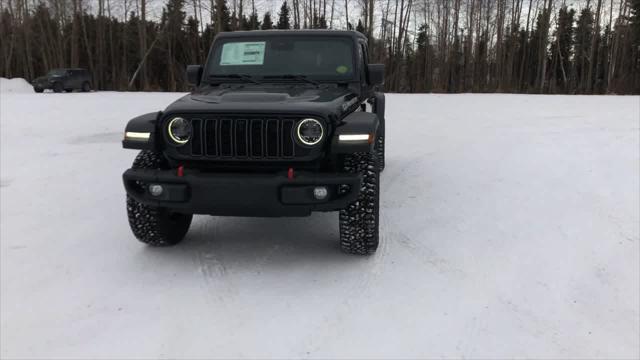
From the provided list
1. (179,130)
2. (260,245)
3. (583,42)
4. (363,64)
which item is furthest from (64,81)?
(583,42)

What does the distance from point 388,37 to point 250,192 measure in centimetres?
4409

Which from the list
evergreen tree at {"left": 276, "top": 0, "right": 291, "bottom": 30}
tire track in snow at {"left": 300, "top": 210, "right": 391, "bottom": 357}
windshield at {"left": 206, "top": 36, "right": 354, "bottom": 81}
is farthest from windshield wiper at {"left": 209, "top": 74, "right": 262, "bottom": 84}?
evergreen tree at {"left": 276, "top": 0, "right": 291, "bottom": 30}

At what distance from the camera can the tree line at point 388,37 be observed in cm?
4216

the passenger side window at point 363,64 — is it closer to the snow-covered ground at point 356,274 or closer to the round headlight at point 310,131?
the snow-covered ground at point 356,274

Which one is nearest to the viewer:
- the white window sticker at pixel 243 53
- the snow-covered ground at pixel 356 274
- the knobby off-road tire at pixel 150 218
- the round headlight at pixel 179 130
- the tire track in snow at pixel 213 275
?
the snow-covered ground at pixel 356 274

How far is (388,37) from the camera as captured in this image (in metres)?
45.5

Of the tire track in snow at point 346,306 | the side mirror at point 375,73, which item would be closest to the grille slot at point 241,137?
the tire track in snow at point 346,306

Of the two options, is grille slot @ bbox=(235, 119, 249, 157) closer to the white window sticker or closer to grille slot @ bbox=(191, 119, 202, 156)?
grille slot @ bbox=(191, 119, 202, 156)

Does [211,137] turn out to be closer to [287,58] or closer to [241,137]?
[241,137]

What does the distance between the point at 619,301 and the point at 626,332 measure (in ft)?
1.29

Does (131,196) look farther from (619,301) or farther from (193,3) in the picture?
(193,3)

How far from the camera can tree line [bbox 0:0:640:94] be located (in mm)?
42156

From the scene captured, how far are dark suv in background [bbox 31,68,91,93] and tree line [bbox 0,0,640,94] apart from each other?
12.1m

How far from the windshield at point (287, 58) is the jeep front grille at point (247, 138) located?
1.26 m
